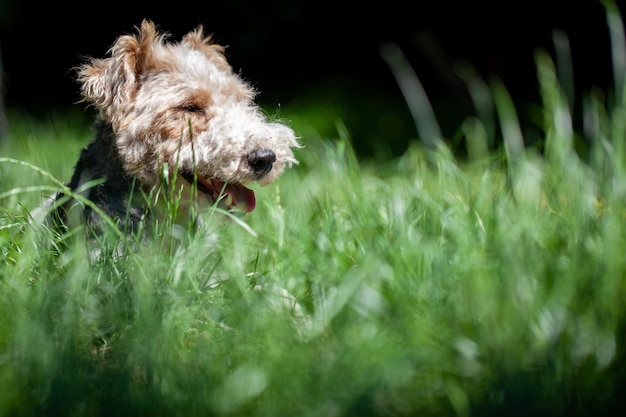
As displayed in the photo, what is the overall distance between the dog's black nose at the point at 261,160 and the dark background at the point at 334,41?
435 cm

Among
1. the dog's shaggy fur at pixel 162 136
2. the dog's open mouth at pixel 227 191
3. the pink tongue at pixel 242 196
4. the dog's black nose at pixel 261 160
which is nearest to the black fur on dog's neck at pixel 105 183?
the dog's shaggy fur at pixel 162 136

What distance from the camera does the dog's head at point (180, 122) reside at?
3.15 metres

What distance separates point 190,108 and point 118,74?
324 millimetres

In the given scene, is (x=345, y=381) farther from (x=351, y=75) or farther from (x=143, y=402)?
(x=351, y=75)

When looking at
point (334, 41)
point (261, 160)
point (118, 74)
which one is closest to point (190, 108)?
point (118, 74)

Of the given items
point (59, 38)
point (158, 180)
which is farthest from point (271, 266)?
point (59, 38)

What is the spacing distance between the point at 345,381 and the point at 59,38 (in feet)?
25.9

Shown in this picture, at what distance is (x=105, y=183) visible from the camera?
3.17 metres

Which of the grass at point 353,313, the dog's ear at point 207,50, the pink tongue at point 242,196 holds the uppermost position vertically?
the dog's ear at point 207,50

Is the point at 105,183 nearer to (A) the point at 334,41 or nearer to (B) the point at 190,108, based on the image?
(B) the point at 190,108

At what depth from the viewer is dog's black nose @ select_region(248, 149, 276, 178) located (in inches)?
125

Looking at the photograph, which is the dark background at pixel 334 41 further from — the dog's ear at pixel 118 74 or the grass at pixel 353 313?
the grass at pixel 353 313

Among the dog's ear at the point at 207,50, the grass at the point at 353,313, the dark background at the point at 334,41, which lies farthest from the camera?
the dark background at the point at 334,41

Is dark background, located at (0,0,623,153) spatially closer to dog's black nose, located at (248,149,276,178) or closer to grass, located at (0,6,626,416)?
dog's black nose, located at (248,149,276,178)
